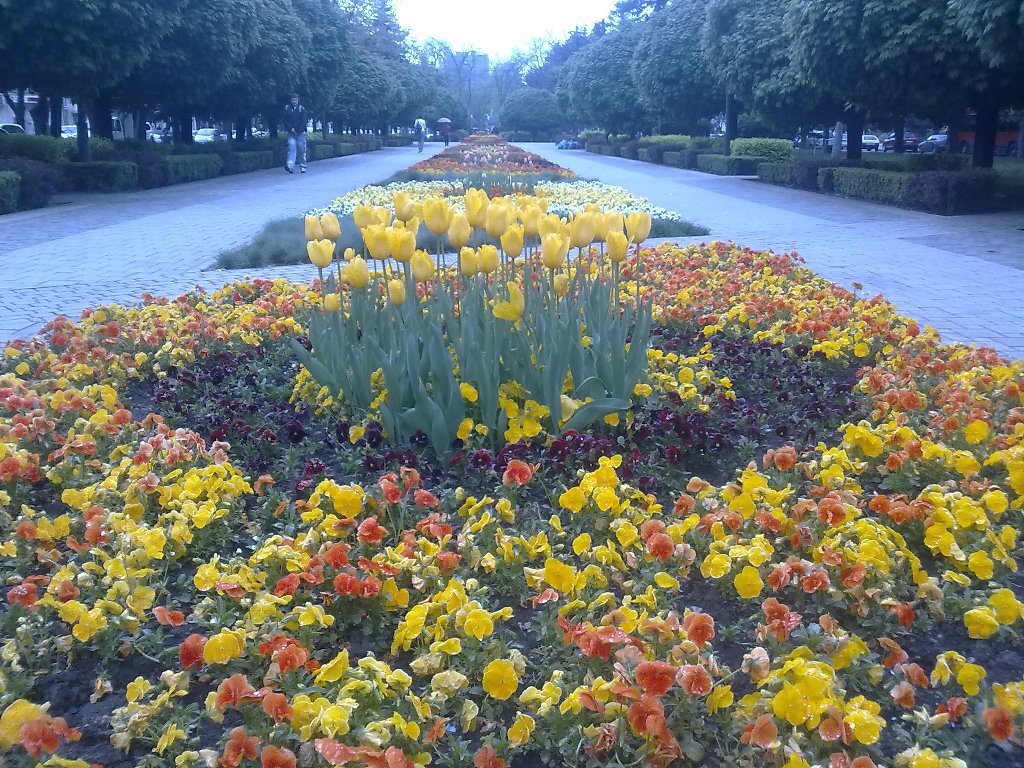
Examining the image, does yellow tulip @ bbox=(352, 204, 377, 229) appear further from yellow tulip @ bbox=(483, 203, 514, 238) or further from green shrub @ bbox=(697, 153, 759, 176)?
green shrub @ bbox=(697, 153, 759, 176)

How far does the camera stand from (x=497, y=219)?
10.2 ft

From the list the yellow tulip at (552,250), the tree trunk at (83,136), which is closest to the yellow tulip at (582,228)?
the yellow tulip at (552,250)

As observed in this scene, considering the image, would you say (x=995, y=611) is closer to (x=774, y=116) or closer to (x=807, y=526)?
(x=807, y=526)

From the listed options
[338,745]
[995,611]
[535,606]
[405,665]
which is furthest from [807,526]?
[338,745]

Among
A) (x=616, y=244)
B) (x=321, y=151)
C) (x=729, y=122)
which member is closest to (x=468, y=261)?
(x=616, y=244)

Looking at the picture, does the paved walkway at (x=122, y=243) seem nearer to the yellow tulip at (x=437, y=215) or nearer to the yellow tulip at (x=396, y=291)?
the yellow tulip at (x=396, y=291)

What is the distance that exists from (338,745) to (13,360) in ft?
13.4

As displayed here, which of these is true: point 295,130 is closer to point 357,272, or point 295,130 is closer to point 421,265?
point 357,272

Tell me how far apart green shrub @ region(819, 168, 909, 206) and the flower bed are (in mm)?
12764

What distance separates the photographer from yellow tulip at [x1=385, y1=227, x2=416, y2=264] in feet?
9.93

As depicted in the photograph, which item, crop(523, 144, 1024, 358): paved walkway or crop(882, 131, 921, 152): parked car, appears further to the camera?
crop(882, 131, 921, 152): parked car

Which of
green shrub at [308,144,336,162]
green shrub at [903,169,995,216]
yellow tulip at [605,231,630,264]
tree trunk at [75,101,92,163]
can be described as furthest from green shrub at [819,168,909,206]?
green shrub at [308,144,336,162]

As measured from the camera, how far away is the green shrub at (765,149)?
1098 inches

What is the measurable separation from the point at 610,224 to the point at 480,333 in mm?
673
